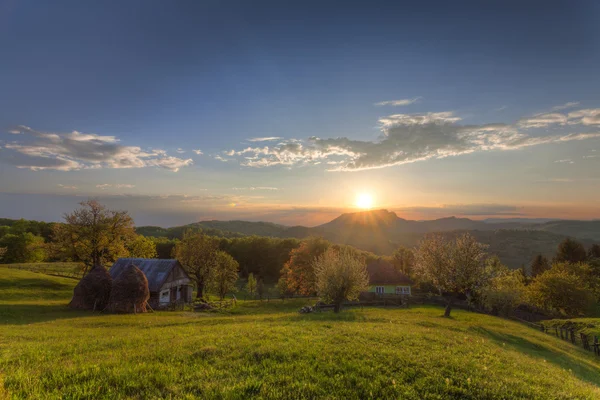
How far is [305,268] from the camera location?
2430 inches

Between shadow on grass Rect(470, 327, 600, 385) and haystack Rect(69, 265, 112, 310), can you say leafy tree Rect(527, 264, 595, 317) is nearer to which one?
shadow on grass Rect(470, 327, 600, 385)

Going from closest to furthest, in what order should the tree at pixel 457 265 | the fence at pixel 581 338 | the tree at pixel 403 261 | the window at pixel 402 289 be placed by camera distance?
the fence at pixel 581 338, the tree at pixel 457 265, the window at pixel 402 289, the tree at pixel 403 261

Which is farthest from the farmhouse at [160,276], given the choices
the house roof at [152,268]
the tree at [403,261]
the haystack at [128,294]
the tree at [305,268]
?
the tree at [403,261]

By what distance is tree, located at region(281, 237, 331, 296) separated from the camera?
192 ft

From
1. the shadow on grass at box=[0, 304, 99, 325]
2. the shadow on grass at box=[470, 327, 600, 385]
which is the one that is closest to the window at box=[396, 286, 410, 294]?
the shadow on grass at box=[470, 327, 600, 385]

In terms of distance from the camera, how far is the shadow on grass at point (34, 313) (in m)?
27.2

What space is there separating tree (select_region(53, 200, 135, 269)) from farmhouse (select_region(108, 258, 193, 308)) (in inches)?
131

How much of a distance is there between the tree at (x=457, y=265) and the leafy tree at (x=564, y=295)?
31.1 m

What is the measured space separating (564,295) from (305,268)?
167 feet

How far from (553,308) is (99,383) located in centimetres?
7953

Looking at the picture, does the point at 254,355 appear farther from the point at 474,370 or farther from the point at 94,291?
the point at 94,291

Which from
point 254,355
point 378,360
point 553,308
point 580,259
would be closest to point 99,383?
point 254,355

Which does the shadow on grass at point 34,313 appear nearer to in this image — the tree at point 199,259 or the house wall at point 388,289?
the tree at point 199,259

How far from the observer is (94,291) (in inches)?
1447
